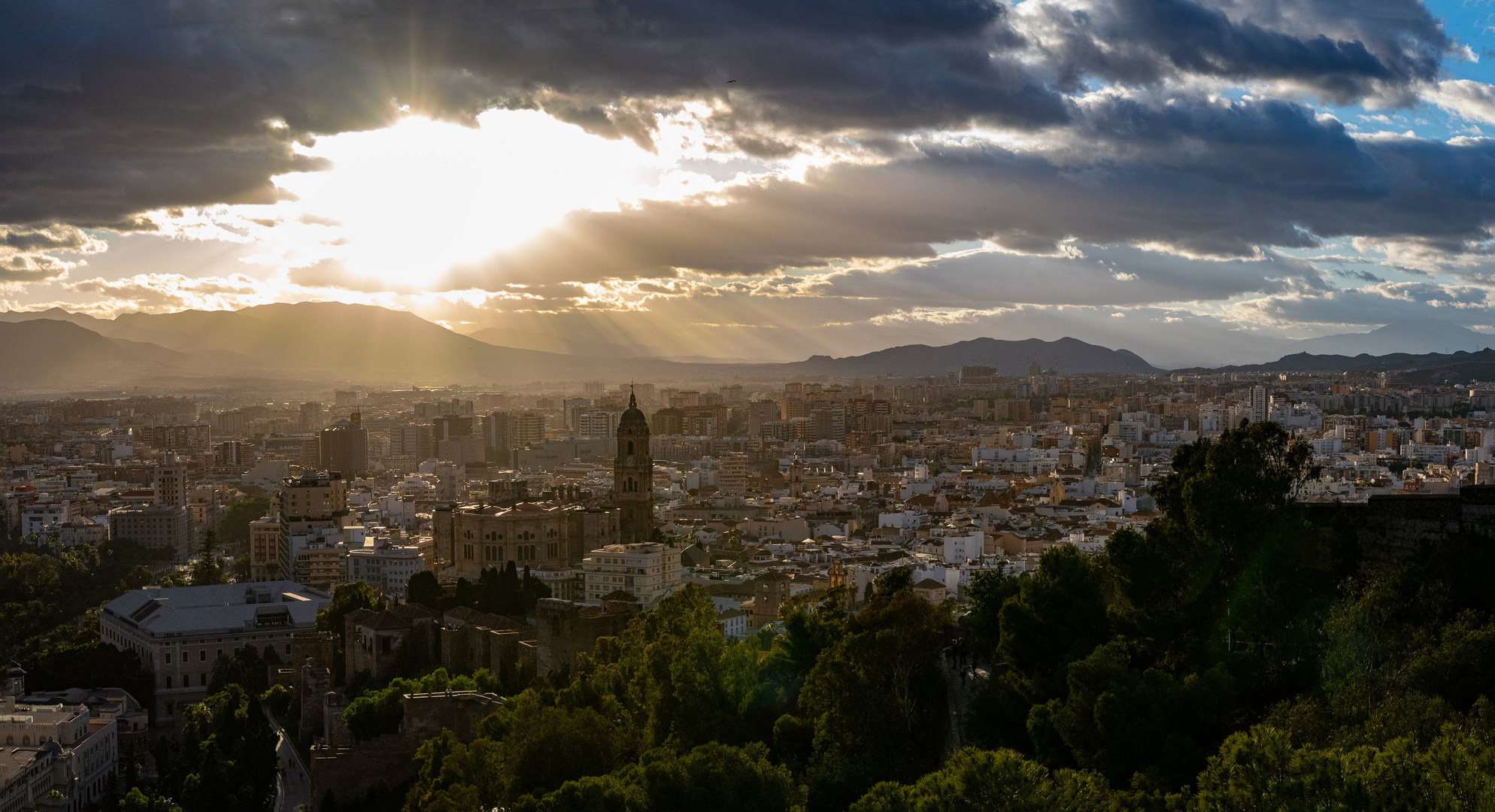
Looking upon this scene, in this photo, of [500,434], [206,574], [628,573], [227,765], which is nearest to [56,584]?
[206,574]

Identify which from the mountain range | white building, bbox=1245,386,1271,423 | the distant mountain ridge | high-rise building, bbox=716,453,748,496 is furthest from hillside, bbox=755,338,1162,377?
high-rise building, bbox=716,453,748,496

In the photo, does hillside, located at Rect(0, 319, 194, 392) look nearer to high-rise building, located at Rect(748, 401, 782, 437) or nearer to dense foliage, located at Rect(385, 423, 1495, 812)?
high-rise building, located at Rect(748, 401, 782, 437)

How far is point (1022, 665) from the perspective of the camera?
9789 millimetres

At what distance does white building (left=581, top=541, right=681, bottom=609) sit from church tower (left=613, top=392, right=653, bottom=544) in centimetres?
261

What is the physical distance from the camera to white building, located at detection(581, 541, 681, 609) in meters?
22.5

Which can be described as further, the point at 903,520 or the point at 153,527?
the point at 153,527

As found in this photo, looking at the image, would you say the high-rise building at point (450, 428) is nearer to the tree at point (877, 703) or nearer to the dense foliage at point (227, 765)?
the dense foliage at point (227, 765)

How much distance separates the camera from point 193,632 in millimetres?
23812

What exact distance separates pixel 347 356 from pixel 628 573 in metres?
144

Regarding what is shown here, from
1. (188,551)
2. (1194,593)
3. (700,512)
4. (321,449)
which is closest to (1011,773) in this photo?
(1194,593)

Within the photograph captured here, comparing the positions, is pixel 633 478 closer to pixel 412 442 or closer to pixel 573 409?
pixel 412 442

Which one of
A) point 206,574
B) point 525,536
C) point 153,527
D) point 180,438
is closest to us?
point 525,536

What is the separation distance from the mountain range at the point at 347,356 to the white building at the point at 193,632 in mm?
111071

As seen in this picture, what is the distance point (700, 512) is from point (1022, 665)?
2966 cm
